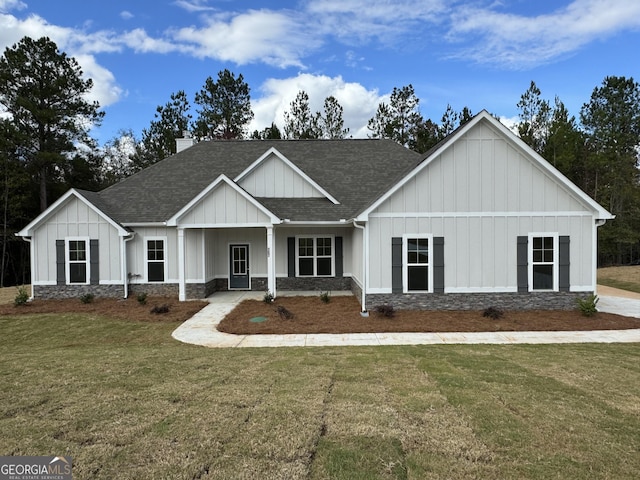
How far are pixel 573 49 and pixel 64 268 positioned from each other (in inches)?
926

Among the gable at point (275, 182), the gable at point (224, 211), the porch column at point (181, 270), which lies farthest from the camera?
the gable at point (275, 182)

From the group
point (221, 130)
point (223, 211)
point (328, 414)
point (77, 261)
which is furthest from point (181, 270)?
point (221, 130)

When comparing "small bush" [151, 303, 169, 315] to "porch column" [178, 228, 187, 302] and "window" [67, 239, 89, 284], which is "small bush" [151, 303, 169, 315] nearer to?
"porch column" [178, 228, 187, 302]

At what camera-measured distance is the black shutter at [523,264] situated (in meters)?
12.3

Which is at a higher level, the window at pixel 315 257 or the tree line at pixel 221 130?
the tree line at pixel 221 130

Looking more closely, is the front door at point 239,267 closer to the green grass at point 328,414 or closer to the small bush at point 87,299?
the small bush at point 87,299

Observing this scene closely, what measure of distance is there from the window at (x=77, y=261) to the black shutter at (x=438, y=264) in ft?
42.2

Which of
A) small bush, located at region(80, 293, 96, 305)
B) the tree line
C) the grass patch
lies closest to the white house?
small bush, located at region(80, 293, 96, 305)

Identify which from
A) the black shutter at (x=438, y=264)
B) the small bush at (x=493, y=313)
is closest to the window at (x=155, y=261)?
the black shutter at (x=438, y=264)

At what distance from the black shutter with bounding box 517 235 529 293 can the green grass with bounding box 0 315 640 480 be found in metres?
4.39

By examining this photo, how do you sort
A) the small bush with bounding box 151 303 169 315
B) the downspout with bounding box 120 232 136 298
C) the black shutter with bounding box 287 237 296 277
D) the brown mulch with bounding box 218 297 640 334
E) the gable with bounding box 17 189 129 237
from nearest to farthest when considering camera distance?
the brown mulch with bounding box 218 297 640 334, the small bush with bounding box 151 303 169 315, the gable with bounding box 17 189 129 237, the downspout with bounding box 120 232 136 298, the black shutter with bounding box 287 237 296 277

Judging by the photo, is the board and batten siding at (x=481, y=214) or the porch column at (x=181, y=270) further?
the porch column at (x=181, y=270)

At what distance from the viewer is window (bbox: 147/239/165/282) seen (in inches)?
618

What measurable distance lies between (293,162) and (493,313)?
1137cm
